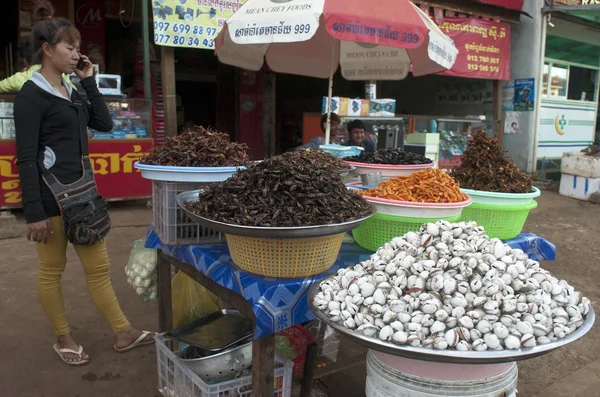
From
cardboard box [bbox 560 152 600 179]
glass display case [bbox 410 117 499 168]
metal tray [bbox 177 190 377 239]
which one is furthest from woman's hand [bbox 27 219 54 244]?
cardboard box [bbox 560 152 600 179]

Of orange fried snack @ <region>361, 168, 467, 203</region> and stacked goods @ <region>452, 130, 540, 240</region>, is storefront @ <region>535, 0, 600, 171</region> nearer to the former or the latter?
stacked goods @ <region>452, 130, 540, 240</region>

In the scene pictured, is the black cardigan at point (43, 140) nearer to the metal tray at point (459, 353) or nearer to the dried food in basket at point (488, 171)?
the metal tray at point (459, 353)

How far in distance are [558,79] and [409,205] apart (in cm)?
1201

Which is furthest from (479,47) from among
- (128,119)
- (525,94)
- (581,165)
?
(128,119)

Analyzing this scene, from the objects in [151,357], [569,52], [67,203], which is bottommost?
[151,357]

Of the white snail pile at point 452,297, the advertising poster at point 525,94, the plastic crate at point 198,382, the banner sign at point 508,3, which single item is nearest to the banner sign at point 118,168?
the plastic crate at point 198,382

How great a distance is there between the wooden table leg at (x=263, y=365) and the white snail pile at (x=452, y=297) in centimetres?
35

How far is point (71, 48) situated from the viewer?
2670mm

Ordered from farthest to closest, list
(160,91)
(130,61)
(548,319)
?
(130,61)
(160,91)
(548,319)

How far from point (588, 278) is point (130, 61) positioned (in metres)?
8.71

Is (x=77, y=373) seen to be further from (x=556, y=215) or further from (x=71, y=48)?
(x=556, y=215)

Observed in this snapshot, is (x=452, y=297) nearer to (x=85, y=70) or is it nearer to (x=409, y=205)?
(x=409, y=205)

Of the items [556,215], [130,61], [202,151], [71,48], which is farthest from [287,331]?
[130,61]

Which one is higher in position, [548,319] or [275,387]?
[548,319]
